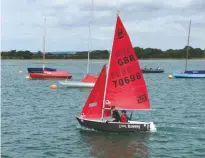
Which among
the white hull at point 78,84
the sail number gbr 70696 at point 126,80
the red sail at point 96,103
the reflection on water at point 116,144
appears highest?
the sail number gbr 70696 at point 126,80

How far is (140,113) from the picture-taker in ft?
150

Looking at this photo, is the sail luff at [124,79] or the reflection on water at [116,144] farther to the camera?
the sail luff at [124,79]

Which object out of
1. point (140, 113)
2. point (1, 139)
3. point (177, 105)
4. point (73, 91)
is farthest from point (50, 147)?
point (73, 91)

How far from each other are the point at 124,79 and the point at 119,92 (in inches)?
44.5

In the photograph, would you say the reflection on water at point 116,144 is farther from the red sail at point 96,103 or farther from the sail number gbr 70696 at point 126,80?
the sail number gbr 70696 at point 126,80

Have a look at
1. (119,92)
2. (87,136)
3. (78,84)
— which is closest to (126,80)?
(119,92)

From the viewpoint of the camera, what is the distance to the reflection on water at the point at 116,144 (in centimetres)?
2878

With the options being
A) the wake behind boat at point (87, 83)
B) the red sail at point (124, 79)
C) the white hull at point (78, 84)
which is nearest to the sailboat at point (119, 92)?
the red sail at point (124, 79)

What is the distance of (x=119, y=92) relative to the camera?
3422cm

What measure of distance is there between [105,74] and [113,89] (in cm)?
161

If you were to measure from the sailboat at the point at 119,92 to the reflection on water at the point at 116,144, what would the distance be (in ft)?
1.93

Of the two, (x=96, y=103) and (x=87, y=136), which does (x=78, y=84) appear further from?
(x=87, y=136)

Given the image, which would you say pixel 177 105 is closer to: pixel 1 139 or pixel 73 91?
pixel 73 91

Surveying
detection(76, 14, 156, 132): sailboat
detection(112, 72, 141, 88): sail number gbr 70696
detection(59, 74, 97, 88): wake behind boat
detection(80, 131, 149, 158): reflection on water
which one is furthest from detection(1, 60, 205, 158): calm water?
detection(59, 74, 97, 88): wake behind boat
